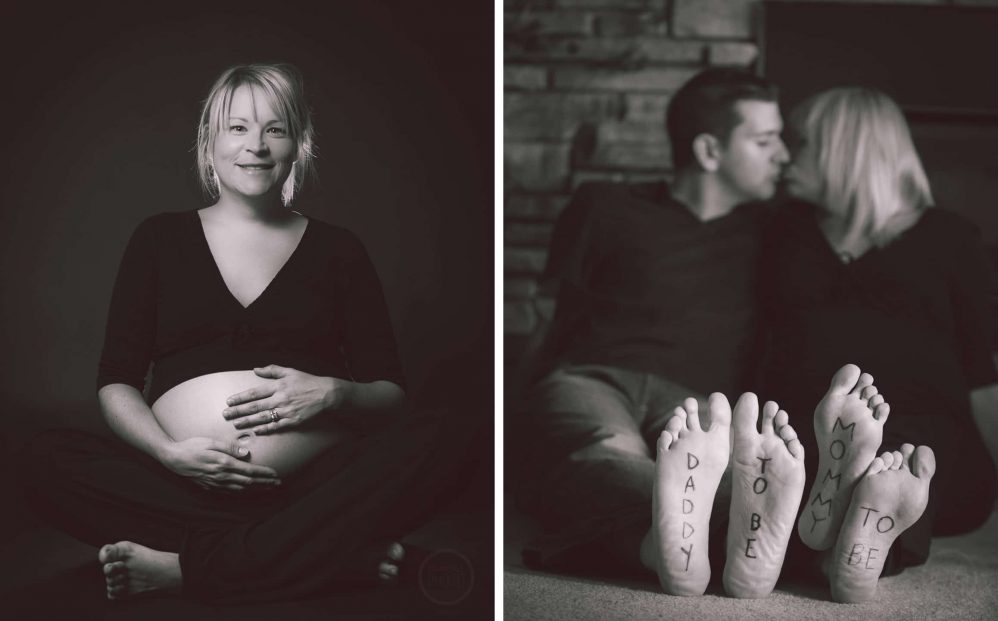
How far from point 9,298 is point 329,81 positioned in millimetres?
512

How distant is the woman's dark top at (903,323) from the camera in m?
1.53

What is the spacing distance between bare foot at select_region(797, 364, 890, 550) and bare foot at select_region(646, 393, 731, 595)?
0.14m

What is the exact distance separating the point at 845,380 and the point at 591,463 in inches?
14.6

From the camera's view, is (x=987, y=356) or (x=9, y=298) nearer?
(x=9, y=298)

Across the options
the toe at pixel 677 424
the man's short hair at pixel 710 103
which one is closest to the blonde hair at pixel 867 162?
the man's short hair at pixel 710 103

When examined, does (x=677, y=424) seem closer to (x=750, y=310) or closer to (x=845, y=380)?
(x=845, y=380)

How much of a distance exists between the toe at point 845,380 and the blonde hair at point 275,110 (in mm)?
760

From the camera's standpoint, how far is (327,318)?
133 cm

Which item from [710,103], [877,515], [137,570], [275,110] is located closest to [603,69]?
[710,103]

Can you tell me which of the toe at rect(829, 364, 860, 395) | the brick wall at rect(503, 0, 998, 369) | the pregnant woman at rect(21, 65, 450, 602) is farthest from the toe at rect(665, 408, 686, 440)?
the brick wall at rect(503, 0, 998, 369)

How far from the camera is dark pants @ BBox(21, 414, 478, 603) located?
1.29m

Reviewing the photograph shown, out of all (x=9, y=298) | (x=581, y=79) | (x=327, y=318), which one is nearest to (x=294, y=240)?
(x=327, y=318)

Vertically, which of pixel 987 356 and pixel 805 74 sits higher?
pixel 805 74

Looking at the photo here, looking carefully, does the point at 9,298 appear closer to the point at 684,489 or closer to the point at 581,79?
the point at 684,489
